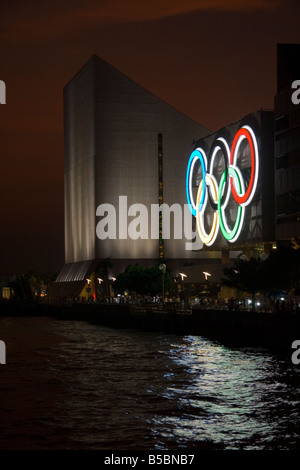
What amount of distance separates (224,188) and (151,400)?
2150 inches

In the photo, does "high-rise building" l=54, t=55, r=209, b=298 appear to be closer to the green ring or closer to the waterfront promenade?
the waterfront promenade

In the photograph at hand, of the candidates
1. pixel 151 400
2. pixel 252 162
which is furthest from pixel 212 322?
pixel 252 162

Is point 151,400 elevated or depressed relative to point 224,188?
depressed

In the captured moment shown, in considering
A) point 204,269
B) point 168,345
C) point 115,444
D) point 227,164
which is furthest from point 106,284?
point 115,444

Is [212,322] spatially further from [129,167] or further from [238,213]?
[129,167]

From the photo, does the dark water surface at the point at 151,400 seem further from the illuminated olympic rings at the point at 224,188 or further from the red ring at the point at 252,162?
the illuminated olympic rings at the point at 224,188

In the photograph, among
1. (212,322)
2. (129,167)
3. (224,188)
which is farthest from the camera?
(129,167)

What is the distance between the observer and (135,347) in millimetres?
44312

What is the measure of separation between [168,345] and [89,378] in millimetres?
14785

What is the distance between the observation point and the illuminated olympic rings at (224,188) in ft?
235

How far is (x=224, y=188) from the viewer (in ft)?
257

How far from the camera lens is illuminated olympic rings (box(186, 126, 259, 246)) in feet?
235

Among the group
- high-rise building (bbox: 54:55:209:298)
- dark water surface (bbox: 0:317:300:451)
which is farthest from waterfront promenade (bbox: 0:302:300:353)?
high-rise building (bbox: 54:55:209:298)

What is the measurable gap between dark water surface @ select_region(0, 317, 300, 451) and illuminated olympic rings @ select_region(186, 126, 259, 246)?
31529mm
